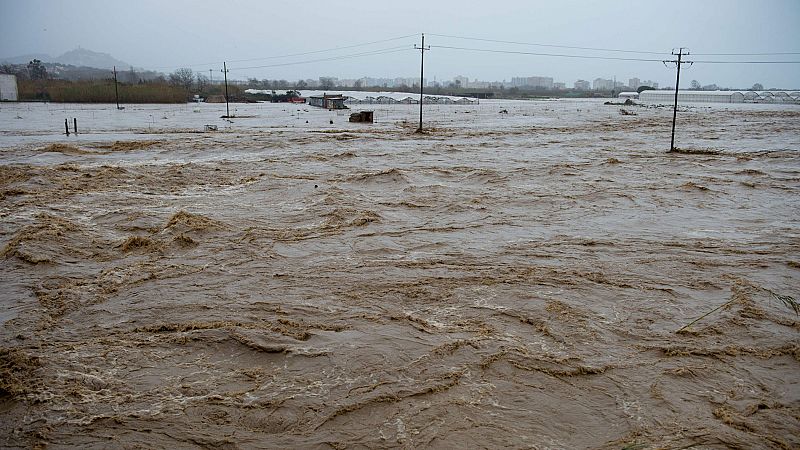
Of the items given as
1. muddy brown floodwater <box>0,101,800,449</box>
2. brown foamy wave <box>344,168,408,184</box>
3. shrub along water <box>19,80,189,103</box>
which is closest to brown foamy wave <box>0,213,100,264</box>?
muddy brown floodwater <box>0,101,800,449</box>

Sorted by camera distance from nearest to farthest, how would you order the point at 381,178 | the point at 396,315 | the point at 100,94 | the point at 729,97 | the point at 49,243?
the point at 396,315, the point at 49,243, the point at 381,178, the point at 100,94, the point at 729,97

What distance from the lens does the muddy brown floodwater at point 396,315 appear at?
5023 millimetres

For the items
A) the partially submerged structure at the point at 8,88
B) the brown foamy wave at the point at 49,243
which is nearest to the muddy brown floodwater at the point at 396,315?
the brown foamy wave at the point at 49,243

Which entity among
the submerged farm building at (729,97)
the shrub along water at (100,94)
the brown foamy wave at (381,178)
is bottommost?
the brown foamy wave at (381,178)

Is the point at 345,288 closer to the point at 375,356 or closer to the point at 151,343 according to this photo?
the point at 375,356

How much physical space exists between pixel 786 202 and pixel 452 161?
11.3 m

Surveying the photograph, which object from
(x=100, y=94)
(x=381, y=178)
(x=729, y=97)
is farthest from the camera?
(x=729, y=97)

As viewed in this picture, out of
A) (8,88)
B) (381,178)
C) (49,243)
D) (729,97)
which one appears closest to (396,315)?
(49,243)

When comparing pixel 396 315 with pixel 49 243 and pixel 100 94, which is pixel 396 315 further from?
pixel 100 94

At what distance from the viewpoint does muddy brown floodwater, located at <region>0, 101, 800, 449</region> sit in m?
5.02

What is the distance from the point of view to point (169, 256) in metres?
9.69

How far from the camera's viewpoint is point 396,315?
731 centimetres

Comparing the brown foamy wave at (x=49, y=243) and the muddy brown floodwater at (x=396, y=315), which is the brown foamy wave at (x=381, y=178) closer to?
the muddy brown floodwater at (x=396, y=315)

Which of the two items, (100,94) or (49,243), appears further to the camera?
(100,94)
